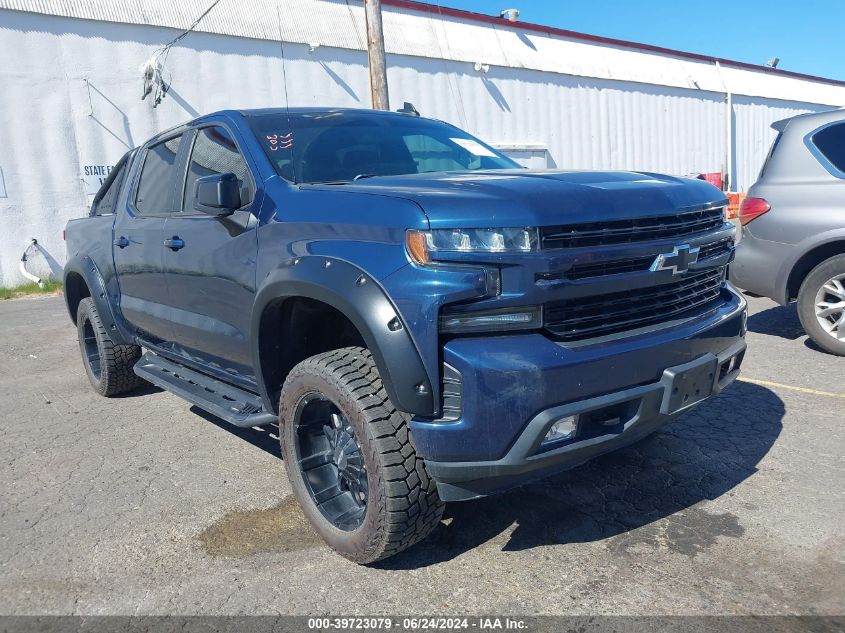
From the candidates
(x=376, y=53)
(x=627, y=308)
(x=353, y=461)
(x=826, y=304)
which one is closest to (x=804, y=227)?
(x=826, y=304)

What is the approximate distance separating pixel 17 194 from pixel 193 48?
4.07m

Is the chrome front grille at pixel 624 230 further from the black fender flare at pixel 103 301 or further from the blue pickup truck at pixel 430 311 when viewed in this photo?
the black fender flare at pixel 103 301

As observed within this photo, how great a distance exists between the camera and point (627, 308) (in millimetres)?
2754

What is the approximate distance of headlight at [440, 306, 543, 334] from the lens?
2432mm

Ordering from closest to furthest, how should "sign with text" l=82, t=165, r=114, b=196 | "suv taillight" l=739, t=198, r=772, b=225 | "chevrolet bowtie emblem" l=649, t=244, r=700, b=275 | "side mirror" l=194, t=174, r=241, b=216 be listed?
"chevrolet bowtie emblem" l=649, t=244, r=700, b=275
"side mirror" l=194, t=174, r=241, b=216
"suv taillight" l=739, t=198, r=772, b=225
"sign with text" l=82, t=165, r=114, b=196

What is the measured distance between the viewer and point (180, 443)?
4594mm

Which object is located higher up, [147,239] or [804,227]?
[147,239]

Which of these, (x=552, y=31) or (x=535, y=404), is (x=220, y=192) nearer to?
(x=535, y=404)

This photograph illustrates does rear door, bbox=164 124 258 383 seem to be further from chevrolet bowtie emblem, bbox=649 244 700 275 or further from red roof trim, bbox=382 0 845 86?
red roof trim, bbox=382 0 845 86

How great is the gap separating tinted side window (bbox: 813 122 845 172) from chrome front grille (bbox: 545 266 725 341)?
312 cm

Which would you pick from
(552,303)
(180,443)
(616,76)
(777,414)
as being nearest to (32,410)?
(180,443)

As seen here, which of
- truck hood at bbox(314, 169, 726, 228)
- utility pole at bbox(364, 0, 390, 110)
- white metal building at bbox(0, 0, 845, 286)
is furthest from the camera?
white metal building at bbox(0, 0, 845, 286)

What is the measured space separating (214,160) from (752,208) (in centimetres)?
421

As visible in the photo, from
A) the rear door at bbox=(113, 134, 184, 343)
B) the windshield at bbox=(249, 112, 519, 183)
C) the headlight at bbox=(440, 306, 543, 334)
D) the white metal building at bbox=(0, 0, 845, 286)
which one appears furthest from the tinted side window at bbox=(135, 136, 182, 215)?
the white metal building at bbox=(0, 0, 845, 286)
